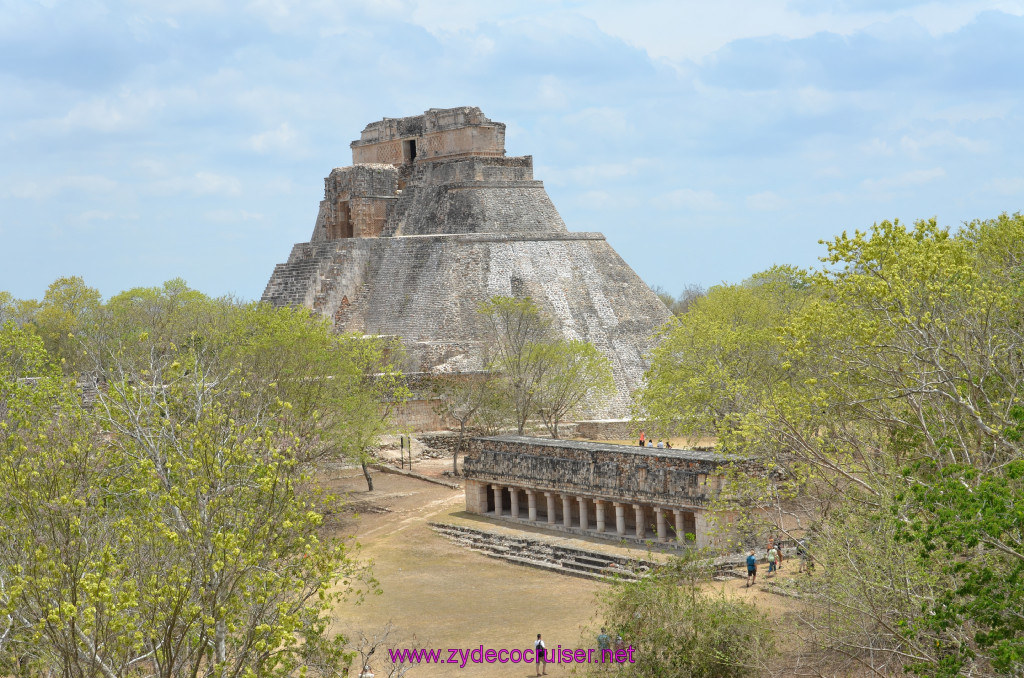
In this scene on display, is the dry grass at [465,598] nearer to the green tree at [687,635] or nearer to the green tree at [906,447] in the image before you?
the green tree at [687,635]

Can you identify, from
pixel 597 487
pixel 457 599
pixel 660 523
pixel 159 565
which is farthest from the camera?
pixel 597 487

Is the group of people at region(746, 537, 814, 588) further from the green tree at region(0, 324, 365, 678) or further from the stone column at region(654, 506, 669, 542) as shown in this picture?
the green tree at region(0, 324, 365, 678)

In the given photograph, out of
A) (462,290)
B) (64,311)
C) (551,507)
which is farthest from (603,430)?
(64,311)

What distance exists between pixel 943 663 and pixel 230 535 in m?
5.98

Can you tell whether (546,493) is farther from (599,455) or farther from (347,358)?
(347,358)

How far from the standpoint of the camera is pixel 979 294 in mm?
14898

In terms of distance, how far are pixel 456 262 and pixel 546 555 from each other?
66.2ft

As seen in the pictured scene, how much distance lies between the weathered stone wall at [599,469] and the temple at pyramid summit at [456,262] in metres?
11.2

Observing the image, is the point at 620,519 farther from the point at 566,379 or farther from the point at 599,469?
the point at 566,379

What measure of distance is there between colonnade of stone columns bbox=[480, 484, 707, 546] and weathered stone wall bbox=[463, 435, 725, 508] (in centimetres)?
26

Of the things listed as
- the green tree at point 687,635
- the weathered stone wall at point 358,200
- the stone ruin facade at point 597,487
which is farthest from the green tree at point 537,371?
the green tree at point 687,635

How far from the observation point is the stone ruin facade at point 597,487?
71.9ft

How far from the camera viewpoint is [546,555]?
23.0 metres

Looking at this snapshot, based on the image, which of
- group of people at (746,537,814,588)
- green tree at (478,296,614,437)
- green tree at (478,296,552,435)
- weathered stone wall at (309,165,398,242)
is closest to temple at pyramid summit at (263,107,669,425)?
weathered stone wall at (309,165,398,242)
